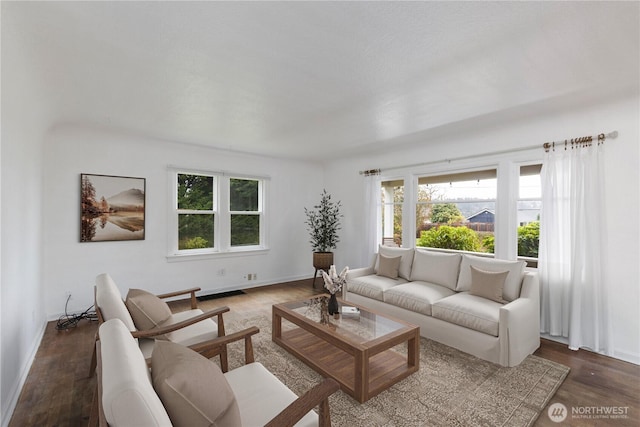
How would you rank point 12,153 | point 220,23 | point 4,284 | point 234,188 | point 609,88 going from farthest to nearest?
1. point 234,188
2. point 609,88
3. point 12,153
4. point 4,284
5. point 220,23

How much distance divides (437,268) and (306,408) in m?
3.04

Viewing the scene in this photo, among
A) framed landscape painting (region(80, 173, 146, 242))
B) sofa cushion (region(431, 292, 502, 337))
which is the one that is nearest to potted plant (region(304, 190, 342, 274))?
sofa cushion (region(431, 292, 502, 337))

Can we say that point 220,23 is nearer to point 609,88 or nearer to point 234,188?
point 609,88

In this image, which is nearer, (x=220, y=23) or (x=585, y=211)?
(x=220, y=23)

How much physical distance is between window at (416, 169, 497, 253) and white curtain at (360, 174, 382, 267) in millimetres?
755

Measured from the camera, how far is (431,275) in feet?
12.7

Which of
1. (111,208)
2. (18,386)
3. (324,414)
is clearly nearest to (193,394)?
(324,414)

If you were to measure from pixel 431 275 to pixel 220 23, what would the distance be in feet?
11.5

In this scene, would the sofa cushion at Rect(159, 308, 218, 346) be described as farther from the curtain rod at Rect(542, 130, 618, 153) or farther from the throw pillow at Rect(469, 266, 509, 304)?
the curtain rod at Rect(542, 130, 618, 153)

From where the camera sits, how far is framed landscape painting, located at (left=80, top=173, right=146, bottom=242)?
3939mm

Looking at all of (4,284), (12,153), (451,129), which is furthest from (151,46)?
(451,129)

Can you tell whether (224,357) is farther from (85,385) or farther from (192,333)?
(85,385)

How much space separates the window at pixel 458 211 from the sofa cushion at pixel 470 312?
4.12ft

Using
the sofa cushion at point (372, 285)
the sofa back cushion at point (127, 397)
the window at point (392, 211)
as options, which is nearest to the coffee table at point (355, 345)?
the sofa cushion at point (372, 285)
